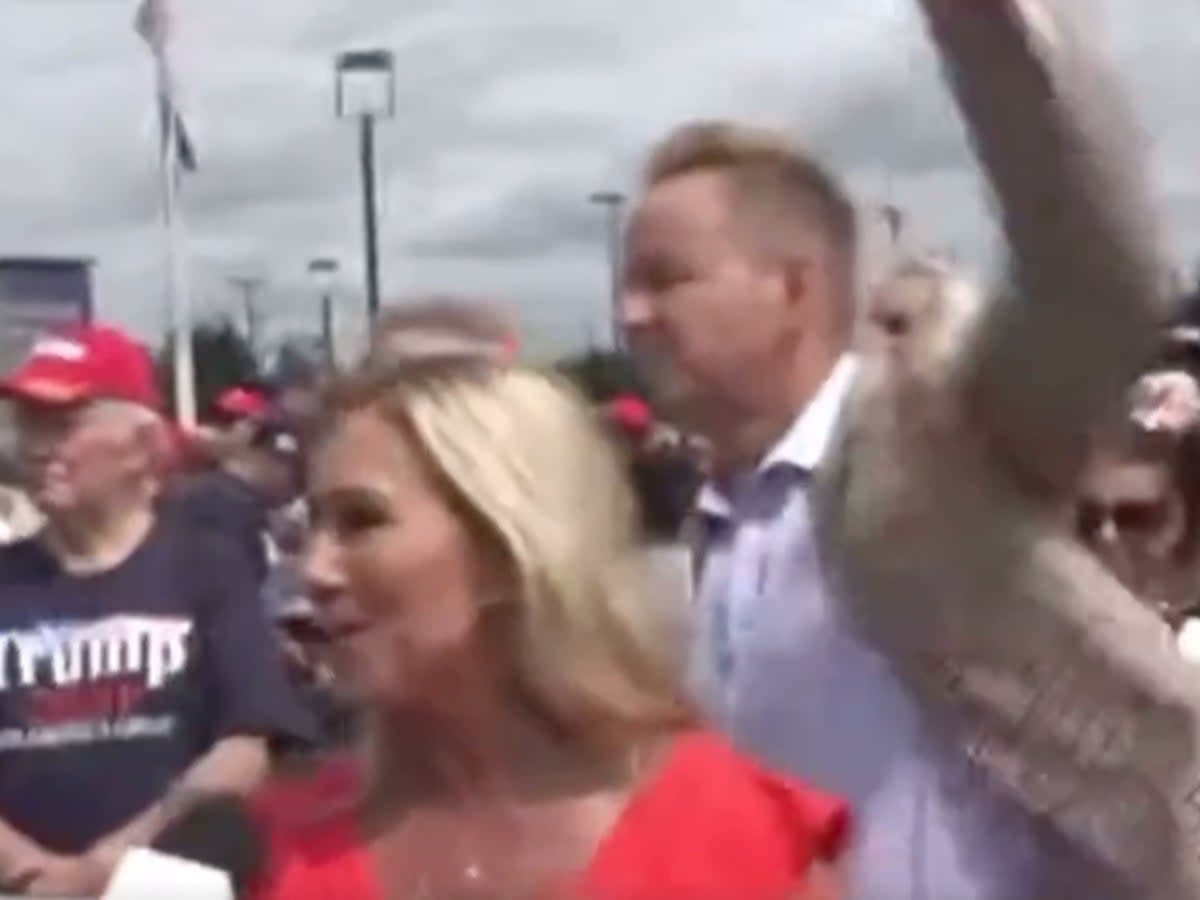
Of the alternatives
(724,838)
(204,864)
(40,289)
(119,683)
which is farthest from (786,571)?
(40,289)

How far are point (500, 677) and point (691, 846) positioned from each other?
233 millimetres

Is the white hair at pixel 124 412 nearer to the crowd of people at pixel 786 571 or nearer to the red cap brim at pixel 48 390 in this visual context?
the red cap brim at pixel 48 390

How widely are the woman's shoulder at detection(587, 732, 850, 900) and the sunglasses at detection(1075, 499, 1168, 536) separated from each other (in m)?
0.32

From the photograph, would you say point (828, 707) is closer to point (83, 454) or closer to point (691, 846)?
point (691, 846)

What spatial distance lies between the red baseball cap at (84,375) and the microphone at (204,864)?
10.8ft

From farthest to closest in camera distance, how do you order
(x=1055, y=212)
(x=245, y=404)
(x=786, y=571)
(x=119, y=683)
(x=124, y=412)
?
1. (x=245, y=404)
2. (x=124, y=412)
3. (x=119, y=683)
4. (x=786, y=571)
5. (x=1055, y=212)

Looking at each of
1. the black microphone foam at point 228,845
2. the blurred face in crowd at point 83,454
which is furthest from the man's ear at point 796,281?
the blurred face in crowd at point 83,454

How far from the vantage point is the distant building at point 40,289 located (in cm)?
1396

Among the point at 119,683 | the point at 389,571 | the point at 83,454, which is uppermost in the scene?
the point at 389,571

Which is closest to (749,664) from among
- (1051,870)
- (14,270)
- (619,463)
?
(619,463)

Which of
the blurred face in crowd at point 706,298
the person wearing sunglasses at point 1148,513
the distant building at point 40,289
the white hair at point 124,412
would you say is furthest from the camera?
the distant building at point 40,289

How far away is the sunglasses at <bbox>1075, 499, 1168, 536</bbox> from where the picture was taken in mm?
2139

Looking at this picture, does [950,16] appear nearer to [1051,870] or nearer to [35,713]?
[1051,870]

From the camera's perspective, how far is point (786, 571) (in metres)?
2.69
